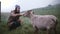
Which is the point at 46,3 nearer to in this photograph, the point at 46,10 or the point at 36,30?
the point at 46,10

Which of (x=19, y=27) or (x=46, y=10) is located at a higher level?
(x=46, y=10)

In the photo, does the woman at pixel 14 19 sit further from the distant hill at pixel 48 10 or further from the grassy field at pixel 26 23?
the distant hill at pixel 48 10

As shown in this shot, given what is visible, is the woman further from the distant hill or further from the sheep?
the distant hill

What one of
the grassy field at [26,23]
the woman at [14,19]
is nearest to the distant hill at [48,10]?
the grassy field at [26,23]

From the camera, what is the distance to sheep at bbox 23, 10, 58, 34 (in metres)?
2.33

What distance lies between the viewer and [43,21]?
92.4 inches

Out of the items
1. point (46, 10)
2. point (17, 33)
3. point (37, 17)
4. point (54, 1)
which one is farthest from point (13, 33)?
point (54, 1)

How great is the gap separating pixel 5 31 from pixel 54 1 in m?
0.86

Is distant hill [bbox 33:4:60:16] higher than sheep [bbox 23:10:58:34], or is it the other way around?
distant hill [bbox 33:4:60:16]

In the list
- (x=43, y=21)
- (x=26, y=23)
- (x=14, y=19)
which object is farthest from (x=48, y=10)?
(x=14, y=19)

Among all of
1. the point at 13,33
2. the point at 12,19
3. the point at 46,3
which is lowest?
the point at 13,33

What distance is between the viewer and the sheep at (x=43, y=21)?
233 centimetres

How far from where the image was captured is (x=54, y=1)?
239 centimetres

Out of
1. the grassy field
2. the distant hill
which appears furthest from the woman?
the distant hill
